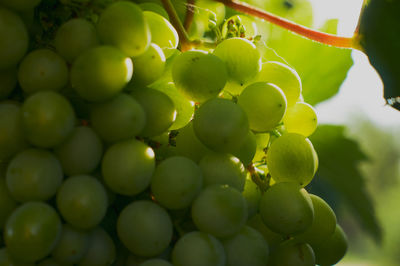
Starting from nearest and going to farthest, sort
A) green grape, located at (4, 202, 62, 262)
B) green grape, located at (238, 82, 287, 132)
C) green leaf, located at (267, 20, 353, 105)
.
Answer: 1. green grape, located at (4, 202, 62, 262)
2. green grape, located at (238, 82, 287, 132)
3. green leaf, located at (267, 20, 353, 105)

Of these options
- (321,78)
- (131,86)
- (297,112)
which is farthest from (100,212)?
(321,78)

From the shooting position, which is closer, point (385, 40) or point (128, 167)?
point (128, 167)

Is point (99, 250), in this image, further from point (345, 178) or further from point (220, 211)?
point (345, 178)

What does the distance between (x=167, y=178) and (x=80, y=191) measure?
0.07m

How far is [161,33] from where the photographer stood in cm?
43

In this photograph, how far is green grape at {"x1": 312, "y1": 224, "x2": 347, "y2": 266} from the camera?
451 mm

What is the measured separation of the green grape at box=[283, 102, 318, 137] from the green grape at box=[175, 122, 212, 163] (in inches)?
4.8

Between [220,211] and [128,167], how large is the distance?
0.09 meters

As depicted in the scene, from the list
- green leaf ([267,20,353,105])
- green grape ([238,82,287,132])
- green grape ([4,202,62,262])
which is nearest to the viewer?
green grape ([4,202,62,262])

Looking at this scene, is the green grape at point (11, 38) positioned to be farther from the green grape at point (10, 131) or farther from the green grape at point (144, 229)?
the green grape at point (144, 229)

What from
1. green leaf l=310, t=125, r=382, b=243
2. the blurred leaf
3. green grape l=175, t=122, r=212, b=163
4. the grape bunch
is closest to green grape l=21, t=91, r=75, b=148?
the grape bunch

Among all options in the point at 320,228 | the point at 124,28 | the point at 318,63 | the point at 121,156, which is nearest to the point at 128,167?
the point at 121,156

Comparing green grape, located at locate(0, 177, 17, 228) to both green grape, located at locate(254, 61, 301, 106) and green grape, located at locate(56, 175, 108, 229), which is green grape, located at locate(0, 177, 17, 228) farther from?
green grape, located at locate(254, 61, 301, 106)

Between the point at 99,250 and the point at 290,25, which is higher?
the point at 290,25
